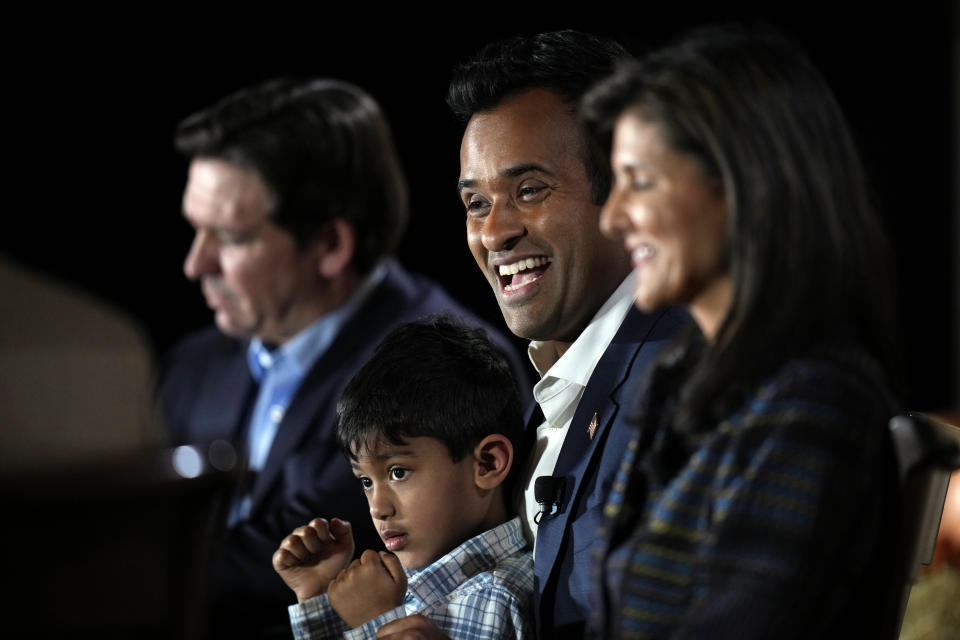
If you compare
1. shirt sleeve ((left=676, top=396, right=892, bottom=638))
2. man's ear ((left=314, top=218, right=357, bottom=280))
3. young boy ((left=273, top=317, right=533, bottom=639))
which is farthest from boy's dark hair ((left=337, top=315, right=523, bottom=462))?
man's ear ((left=314, top=218, right=357, bottom=280))

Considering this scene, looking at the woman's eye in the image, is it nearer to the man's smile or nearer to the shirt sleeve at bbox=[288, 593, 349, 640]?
the man's smile

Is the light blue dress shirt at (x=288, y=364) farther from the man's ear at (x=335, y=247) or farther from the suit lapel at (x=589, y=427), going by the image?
the suit lapel at (x=589, y=427)

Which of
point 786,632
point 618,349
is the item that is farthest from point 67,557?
point 618,349

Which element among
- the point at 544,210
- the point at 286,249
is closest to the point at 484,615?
the point at 544,210

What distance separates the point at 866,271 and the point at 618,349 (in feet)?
1.78

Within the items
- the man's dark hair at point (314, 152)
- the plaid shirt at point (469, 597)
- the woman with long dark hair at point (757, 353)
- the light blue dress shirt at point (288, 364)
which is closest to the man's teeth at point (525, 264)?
the plaid shirt at point (469, 597)

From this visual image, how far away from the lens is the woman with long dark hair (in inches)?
42.5

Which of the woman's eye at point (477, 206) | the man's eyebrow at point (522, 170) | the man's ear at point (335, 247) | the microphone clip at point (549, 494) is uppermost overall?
the man's eyebrow at point (522, 170)

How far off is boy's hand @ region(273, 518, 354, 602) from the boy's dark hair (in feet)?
0.37

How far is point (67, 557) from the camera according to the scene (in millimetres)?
937

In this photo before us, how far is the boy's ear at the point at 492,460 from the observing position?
5.59 ft

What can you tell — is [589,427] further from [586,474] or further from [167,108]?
[167,108]

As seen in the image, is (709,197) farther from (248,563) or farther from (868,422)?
(248,563)

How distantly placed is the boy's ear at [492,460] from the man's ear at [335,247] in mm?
1104
